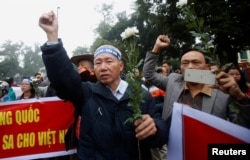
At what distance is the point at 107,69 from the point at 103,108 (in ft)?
1.09

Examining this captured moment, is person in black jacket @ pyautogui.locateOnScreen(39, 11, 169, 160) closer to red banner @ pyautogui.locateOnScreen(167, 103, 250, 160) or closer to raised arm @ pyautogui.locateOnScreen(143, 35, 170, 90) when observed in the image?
red banner @ pyautogui.locateOnScreen(167, 103, 250, 160)

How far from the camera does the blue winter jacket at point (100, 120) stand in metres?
2.47

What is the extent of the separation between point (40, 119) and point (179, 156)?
90.7 inches

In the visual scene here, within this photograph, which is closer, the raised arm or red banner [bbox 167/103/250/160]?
red banner [bbox 167/103/250/160]

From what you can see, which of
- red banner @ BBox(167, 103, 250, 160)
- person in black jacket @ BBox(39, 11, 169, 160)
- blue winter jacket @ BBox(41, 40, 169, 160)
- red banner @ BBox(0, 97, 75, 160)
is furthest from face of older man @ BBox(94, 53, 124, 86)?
red banner @ BBox(0, 97, 75, 160)

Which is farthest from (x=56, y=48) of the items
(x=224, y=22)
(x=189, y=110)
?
(x=224, y=22)

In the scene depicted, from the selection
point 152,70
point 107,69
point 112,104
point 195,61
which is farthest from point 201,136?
point 152,70

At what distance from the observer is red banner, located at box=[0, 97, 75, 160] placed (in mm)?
4258

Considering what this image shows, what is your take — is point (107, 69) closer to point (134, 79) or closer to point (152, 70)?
point (134, 79)

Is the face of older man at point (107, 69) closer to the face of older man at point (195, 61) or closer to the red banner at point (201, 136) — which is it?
the red banner at point (201, 136)

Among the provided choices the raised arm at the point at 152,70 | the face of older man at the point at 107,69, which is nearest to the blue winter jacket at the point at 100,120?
the face of older man at the point at 107,69

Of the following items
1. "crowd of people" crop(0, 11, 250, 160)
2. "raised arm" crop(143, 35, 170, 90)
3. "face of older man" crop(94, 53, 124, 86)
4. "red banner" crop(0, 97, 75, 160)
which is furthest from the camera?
"red banner" crop(0, 97, 75, 160)

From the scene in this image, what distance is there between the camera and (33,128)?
431cm

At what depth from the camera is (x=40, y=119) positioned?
4.36 m
